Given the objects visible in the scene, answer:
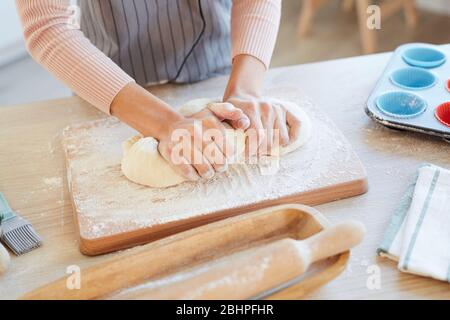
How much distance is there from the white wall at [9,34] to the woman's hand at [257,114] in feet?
5.92

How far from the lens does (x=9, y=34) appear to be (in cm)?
246

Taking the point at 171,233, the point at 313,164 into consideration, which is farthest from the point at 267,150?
the point at 171,233

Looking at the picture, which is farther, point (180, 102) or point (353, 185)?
point (180, 102)

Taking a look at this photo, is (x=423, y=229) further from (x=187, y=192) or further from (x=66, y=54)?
(x=66, y=54)

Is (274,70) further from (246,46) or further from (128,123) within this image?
(128,123)

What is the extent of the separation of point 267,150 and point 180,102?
0.26 metres

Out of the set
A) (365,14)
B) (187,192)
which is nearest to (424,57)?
(187,192)

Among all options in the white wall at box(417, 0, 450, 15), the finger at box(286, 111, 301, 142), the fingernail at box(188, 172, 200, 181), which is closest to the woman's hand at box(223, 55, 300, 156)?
the finger at box(286, 111, 301, 142)

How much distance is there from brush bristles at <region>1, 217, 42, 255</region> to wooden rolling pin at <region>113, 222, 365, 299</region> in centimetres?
19

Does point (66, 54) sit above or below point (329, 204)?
above

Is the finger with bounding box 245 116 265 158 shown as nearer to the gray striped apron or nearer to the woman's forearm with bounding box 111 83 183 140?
the woman's forearm with bounding box 111 83 183 140

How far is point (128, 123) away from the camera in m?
0.92

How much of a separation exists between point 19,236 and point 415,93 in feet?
2.29

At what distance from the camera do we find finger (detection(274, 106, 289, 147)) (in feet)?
2.92
